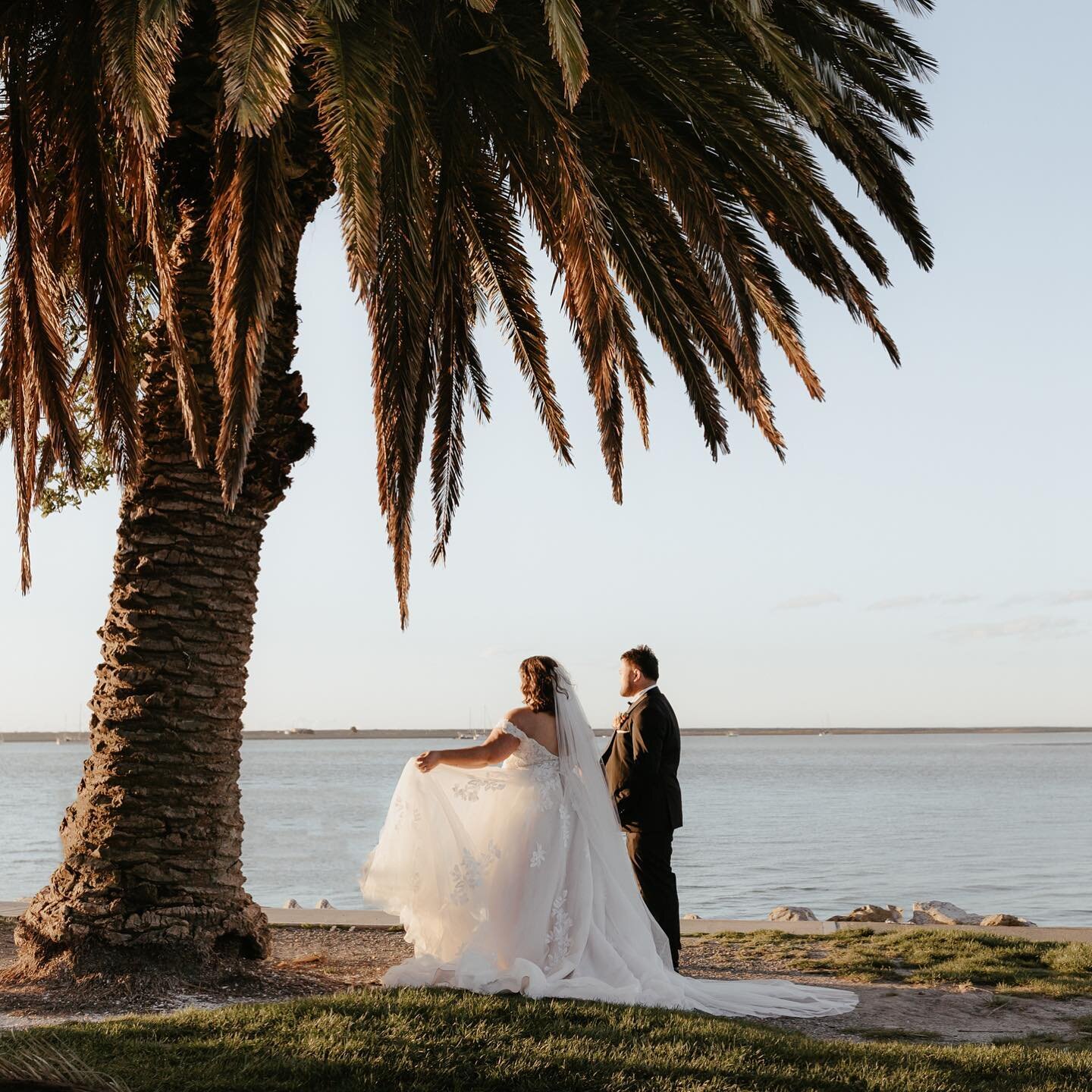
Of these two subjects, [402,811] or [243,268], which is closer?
[243,268]

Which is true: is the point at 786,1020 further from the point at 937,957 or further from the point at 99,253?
the point at 99,253

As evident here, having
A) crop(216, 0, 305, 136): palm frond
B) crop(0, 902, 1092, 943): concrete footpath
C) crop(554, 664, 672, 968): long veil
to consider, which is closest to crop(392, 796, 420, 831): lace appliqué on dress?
crop(554, 664, 672, 968): long veil

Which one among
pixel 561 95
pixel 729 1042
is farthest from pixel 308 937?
pixel 561 95

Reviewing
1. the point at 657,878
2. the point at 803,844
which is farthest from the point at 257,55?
the point at 803,844

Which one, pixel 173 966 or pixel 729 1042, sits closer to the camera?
pixel 729 1042

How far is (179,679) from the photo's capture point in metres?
7.05

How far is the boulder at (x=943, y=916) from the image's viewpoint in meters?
11.9

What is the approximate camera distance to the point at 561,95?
7328 mm

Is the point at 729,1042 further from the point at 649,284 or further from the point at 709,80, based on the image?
the point at 709,80

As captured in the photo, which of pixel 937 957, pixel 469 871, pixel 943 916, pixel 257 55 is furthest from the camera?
pixel 943 916

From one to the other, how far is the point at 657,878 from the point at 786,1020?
1.42 m

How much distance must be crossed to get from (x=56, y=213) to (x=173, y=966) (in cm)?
498

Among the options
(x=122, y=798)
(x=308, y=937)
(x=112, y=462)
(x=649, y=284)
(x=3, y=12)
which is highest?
(x=3, y=12)

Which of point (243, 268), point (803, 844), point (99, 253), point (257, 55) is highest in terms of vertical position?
point (257, 55)
